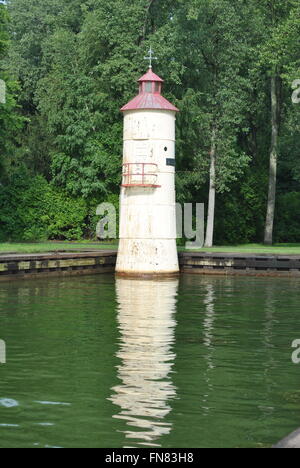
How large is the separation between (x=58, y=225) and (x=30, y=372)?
37.9m

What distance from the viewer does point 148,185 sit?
38594mm

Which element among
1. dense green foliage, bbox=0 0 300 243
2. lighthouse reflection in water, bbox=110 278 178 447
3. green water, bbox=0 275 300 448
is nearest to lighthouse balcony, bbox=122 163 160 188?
lighthouse reflection in water, bbox=110 278 178 447

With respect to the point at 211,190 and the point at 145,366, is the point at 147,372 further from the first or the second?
the point at 211,190

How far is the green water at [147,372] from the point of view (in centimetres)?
1186

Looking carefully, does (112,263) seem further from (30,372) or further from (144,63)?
(30,372)

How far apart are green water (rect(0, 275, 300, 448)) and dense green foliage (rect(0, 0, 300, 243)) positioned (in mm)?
23559

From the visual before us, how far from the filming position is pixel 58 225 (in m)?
53.6

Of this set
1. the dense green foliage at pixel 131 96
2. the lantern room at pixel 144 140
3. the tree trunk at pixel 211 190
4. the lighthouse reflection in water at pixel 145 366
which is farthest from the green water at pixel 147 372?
the dense green foliage at pixel 131 96

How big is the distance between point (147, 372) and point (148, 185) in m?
23.0

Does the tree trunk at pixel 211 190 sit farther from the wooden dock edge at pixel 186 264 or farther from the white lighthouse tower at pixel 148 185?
the white lighthouse tower at pixel 148 185

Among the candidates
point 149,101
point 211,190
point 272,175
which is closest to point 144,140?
point 149,101

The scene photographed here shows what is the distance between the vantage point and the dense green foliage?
5166 centimetres

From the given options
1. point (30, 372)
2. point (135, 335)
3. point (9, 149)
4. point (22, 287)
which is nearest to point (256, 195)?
point (9, 149)

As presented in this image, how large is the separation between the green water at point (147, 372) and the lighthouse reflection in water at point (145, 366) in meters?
0.03
